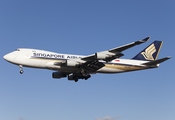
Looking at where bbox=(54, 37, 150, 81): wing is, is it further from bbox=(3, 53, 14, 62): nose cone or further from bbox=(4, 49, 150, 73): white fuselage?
bbox=(3, 53, 14, 62): nose cone

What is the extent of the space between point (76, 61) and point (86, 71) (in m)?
3.67

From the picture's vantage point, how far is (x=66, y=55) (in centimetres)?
3759

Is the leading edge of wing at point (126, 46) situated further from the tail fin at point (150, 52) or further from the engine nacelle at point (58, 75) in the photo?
the engine nacelle at point (58, 75)

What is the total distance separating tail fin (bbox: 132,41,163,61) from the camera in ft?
140

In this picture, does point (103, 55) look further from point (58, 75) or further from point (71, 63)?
point (58, 75)

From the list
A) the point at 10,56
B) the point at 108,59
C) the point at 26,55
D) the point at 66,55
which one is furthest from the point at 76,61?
the point at 10,56

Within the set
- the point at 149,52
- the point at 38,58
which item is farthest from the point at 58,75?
the point at 149,52

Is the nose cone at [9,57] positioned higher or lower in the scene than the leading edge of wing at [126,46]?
higher

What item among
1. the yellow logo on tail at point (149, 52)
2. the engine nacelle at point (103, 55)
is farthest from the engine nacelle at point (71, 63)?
the yellow logo on tail at point (149, 52)

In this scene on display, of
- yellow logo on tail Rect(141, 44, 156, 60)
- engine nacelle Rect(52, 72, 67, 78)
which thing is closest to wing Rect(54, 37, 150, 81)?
engine nacelle Rect(52, 72, 67, 78)

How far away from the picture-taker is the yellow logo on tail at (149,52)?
4303 centimetres

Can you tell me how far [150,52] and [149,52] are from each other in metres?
0.21

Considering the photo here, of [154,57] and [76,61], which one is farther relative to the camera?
[154,57]

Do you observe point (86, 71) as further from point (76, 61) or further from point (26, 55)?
point (26, 55)
